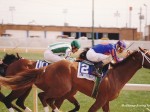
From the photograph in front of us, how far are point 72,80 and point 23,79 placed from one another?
3.25 feet

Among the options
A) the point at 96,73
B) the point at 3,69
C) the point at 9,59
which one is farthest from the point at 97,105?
the point at 9,59

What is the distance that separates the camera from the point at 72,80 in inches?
266

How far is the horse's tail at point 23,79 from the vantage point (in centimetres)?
687

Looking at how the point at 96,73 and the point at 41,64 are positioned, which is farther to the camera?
the point at 41,64

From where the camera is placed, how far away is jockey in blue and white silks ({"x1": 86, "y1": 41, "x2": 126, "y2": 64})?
22.5 feet

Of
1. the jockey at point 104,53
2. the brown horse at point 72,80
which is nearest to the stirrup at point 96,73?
the brown horse at point 72,80

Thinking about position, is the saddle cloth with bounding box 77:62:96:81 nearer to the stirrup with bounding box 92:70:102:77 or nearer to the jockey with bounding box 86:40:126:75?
the stirrup with bounding box 92:70:102:77

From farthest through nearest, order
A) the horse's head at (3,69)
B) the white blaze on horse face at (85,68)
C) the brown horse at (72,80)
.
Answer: the horse's head at (3,69) → the white blaze on horse face at (85,68) → the brown horse at (72,80)

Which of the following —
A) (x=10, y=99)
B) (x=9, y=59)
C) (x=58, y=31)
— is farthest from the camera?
(x=58, y=31)

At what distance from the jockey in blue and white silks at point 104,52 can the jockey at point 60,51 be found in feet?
1.95

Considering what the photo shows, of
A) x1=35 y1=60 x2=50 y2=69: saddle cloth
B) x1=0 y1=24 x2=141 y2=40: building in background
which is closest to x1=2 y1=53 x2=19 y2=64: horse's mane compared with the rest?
x1=35 y1=60 x2=50 y2=69: saddle cloth

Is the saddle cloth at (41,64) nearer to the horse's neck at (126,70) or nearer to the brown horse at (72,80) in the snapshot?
the brown horse at (72,80)

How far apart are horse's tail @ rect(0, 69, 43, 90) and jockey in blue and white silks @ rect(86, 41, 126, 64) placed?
3.45ft

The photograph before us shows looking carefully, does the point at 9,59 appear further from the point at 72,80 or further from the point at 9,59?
the point at 72,80
